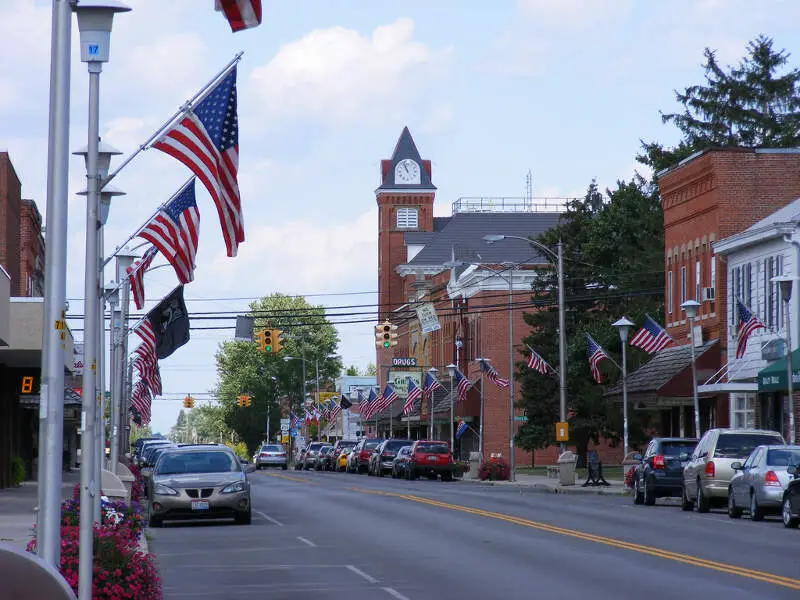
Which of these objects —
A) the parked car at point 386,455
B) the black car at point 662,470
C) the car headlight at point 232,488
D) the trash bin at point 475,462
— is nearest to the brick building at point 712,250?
the black car at point 662,470

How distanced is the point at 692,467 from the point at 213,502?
470 inches

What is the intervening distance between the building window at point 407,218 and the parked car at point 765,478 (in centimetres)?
9135

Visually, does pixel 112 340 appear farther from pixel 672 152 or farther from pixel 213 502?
pixel 672 152

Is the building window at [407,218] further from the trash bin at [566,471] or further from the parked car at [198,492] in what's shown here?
the parked car at [198,492]

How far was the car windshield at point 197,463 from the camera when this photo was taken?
96.5ft

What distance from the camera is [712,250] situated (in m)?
51.4

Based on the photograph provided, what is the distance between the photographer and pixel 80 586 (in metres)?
12.1

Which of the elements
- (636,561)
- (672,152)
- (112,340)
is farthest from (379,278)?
(636,561)

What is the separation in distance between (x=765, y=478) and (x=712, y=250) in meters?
22.2

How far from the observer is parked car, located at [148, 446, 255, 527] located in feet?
93.7

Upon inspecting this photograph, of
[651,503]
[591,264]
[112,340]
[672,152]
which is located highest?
[672,152]

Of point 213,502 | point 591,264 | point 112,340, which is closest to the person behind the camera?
point 213,502

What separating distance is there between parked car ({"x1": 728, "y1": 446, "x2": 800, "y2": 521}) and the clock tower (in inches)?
3454

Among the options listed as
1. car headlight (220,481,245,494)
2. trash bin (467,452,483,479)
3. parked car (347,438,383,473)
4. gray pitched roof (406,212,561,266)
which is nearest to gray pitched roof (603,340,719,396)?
trash bin (467,452,483,479)
